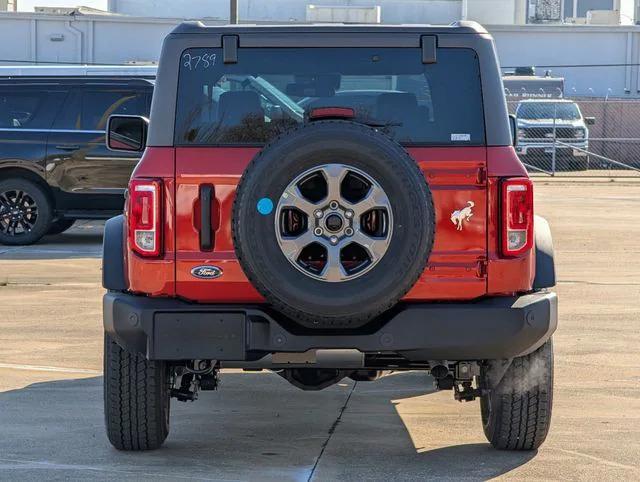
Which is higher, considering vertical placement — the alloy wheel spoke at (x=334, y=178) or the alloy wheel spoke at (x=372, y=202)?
the alloy wheel spoke at (x=334, y=178)

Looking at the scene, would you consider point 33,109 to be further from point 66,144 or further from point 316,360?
point 316,360

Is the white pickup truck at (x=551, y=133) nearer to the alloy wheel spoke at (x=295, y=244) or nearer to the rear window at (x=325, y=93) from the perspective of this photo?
the rear window at (x=325, y=93)

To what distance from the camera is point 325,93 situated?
6.18 m

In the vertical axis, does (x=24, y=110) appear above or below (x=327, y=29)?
below

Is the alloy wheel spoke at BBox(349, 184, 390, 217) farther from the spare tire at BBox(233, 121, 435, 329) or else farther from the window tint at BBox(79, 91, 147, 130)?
the window tint at BBox(79, 91, 147, 130)

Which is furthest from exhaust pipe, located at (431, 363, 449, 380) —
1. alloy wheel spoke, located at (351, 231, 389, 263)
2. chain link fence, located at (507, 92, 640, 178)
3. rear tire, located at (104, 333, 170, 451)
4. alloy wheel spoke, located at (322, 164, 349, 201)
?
chain link fence, located at (507, 92, 640, 178)

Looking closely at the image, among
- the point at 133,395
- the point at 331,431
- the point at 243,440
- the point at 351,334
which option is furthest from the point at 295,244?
the point at 331,431

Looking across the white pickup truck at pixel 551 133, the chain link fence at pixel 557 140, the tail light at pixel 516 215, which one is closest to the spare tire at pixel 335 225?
the tail light at pixel 516 215

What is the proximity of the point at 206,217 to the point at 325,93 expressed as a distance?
2.59ft

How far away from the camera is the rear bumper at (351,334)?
5824mm

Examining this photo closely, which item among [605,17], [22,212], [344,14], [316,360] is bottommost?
[22,212]

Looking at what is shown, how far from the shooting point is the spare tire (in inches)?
220

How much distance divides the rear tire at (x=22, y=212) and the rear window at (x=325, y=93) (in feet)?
33.6

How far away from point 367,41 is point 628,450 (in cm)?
228
